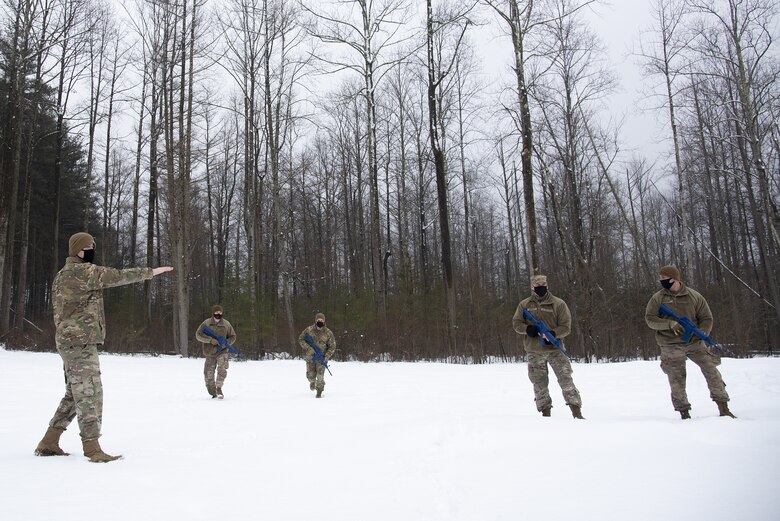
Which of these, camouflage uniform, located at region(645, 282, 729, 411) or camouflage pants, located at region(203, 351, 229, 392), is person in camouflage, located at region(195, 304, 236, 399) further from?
camouflage uniform, located at region(645, 282, 729, 411)

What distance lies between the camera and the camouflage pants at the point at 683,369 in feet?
22.8

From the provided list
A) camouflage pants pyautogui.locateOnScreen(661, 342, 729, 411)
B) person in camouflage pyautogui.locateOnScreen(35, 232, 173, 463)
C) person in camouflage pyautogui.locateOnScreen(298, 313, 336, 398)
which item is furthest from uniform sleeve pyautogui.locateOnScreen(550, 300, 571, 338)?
person in camouflage pyautogui.locateOnScreen(298, 313, 336, 398)

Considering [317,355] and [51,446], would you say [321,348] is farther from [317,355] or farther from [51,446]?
[51,446]

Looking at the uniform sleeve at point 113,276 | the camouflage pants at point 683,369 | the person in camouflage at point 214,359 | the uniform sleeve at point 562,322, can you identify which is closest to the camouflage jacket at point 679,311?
the camouflage pants at point 683,369

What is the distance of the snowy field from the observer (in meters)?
3.62

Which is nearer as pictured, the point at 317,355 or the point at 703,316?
the point at 703,316

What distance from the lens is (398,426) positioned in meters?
7.13

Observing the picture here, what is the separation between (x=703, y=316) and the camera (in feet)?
23.5

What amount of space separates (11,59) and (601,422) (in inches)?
993

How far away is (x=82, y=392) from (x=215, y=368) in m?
6.82

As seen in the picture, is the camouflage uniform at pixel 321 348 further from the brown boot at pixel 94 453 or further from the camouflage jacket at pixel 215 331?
the brown boot at pixel 94 453

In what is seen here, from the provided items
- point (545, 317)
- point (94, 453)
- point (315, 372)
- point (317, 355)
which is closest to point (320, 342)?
point (317, 355)

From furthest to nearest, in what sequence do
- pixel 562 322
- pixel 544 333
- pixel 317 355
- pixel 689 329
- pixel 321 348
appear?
pixel 321 348, pixel 317 355, pixel 562 322, pixel 544 333, pixel 689 329

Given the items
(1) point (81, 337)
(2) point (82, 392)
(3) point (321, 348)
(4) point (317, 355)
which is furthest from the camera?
(3) point (321, 348)
